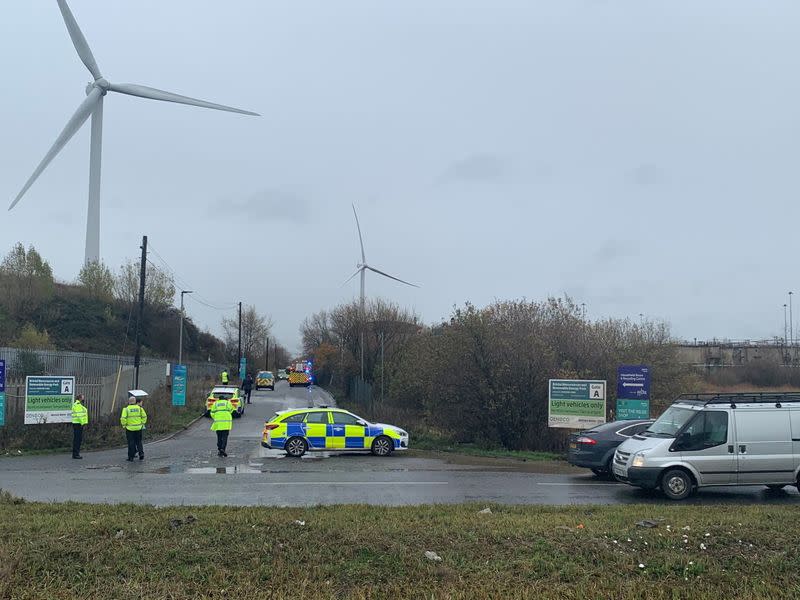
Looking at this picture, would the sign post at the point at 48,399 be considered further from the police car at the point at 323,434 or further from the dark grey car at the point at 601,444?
the dark grey car at the point at 601,444

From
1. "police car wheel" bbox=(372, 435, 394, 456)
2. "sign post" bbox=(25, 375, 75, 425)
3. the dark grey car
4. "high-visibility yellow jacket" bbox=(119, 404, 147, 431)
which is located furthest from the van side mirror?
"sign post" bbox=(25, 375, 75, 425)

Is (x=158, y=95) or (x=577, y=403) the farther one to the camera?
(x=158, y=95)

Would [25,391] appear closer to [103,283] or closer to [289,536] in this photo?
[289,536]

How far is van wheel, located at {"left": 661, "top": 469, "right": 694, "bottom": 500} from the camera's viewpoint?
13.8 m

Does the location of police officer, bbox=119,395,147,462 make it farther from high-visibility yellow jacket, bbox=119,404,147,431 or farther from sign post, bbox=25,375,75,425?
sign post, bbox=25,375,75,425

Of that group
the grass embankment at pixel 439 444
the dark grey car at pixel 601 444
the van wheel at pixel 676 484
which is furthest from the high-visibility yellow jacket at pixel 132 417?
the van wheel at pixel 676 484

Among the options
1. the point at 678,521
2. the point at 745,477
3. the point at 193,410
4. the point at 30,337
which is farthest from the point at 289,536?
the point at 30,337

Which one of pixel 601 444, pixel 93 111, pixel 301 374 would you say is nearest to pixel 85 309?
pixel 93 111

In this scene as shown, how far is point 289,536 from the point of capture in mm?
8375

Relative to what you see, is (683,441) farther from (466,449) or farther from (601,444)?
(466,449)

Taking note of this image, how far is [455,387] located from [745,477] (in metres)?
14.5

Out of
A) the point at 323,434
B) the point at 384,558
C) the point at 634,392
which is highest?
the point at 634,392

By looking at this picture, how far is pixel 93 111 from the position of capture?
44188 mm

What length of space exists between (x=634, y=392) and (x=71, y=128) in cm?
3195
